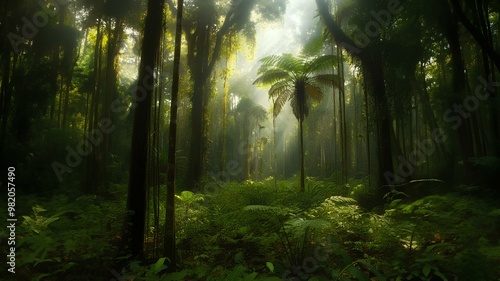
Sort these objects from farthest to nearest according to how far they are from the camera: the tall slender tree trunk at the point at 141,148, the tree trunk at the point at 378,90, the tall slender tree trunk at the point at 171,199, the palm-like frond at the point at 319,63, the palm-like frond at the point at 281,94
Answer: the palm-like frond at the point at 281,94 < the palm-like frond at the point at 319,63 < the tree trunk at the point at 378,90 < the tall slender tree trunk at the point at 141,148 < the tall slender tree trunk at the point at 171,199

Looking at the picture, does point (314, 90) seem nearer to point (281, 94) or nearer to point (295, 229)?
point (281, 94)

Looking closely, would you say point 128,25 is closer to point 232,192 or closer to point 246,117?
point 232,192

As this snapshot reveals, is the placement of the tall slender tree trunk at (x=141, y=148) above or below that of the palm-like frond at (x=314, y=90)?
below

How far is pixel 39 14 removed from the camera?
10.9m

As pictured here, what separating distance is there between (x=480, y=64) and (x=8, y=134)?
17.3 meters

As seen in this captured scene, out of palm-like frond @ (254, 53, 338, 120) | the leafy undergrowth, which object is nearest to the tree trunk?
palm-like frond @ (254, 53, 338, 120)

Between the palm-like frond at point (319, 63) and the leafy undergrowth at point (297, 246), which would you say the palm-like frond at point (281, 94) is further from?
the leafy undergrowth at point (297, 246)

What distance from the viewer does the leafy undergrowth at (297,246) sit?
120 inches

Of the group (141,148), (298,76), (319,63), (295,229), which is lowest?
(295,229)

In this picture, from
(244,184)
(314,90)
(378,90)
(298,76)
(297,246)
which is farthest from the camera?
(244,184)

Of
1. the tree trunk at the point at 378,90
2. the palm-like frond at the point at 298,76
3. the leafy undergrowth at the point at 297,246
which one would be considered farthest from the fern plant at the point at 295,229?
the palm-like frond at the point at 298,76

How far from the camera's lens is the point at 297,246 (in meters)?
4.32

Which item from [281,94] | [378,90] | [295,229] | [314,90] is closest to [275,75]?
[281,94]

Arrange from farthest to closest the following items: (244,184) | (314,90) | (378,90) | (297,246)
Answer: (244,184) < (314,90) < (378,90) < (297,246)
